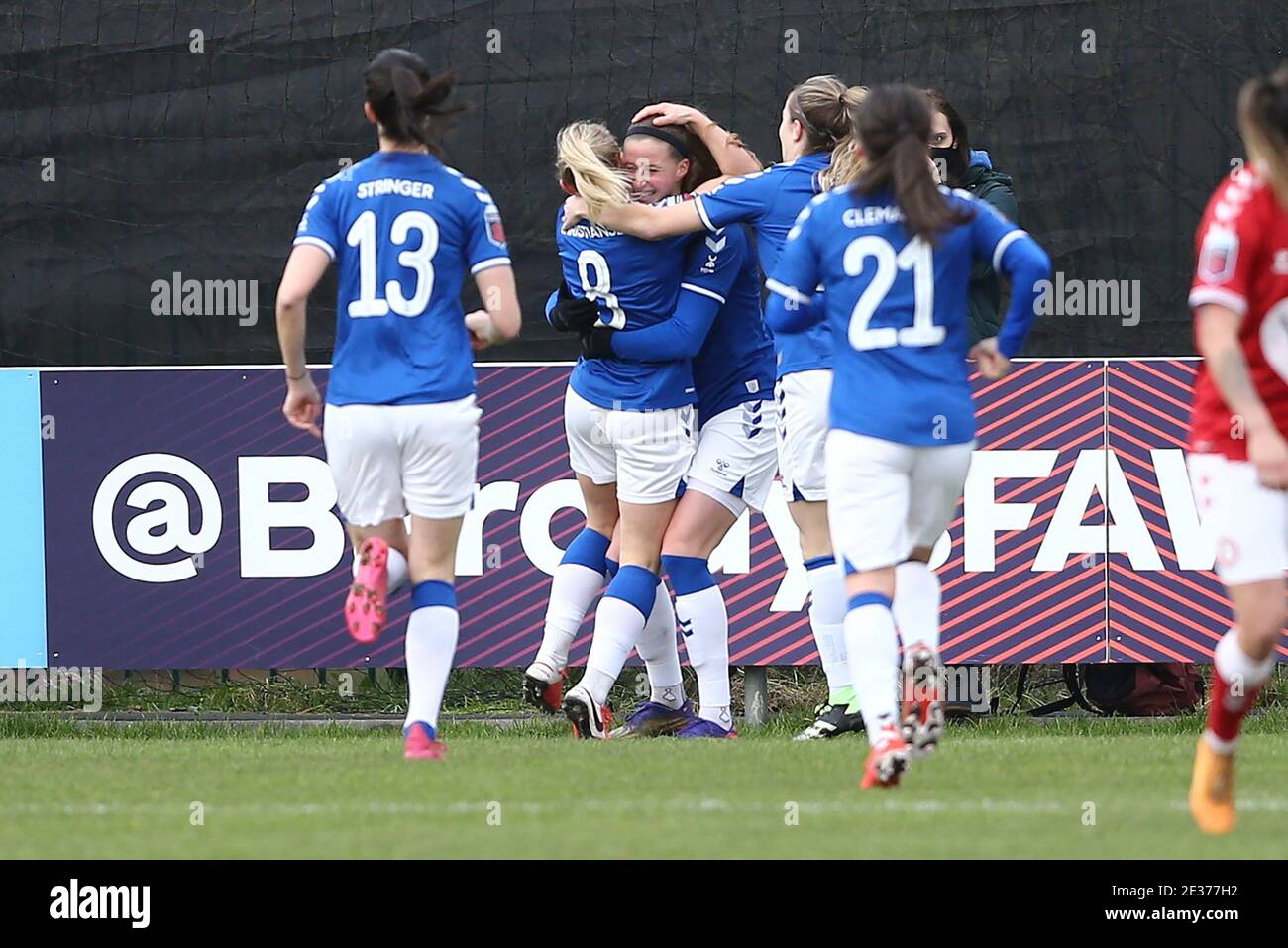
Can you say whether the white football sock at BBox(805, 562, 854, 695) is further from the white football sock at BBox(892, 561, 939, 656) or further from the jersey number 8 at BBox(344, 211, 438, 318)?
→ the jersey number 8 at BBox(344, 211, 438, 318)

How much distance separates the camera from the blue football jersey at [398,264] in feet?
20.3

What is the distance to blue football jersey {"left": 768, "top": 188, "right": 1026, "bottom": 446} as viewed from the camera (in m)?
5.48

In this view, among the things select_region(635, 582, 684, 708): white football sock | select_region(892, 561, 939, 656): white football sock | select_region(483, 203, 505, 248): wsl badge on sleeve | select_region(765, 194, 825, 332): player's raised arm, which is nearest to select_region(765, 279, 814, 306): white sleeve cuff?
select_region(765, 194, 825, 332): player's raised arm

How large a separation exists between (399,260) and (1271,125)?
2.56 metres

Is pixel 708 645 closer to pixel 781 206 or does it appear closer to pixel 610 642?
pixel 610 642

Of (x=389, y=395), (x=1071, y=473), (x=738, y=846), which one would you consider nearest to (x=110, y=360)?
(x=389, y=395)

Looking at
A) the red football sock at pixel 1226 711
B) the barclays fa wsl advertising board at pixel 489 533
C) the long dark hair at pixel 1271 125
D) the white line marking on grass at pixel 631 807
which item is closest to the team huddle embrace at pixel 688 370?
the white line marking on grass at pixel 631 807

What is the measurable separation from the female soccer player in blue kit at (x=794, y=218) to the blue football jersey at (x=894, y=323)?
5.11ft

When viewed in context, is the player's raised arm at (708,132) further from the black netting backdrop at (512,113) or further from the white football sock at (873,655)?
the white football sock at (873,655)

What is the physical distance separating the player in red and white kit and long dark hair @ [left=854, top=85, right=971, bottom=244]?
2.73ft

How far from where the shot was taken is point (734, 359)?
7836 millimetres

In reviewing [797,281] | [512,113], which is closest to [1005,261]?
[797,281]

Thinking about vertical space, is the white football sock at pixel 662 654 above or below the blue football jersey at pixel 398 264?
below
